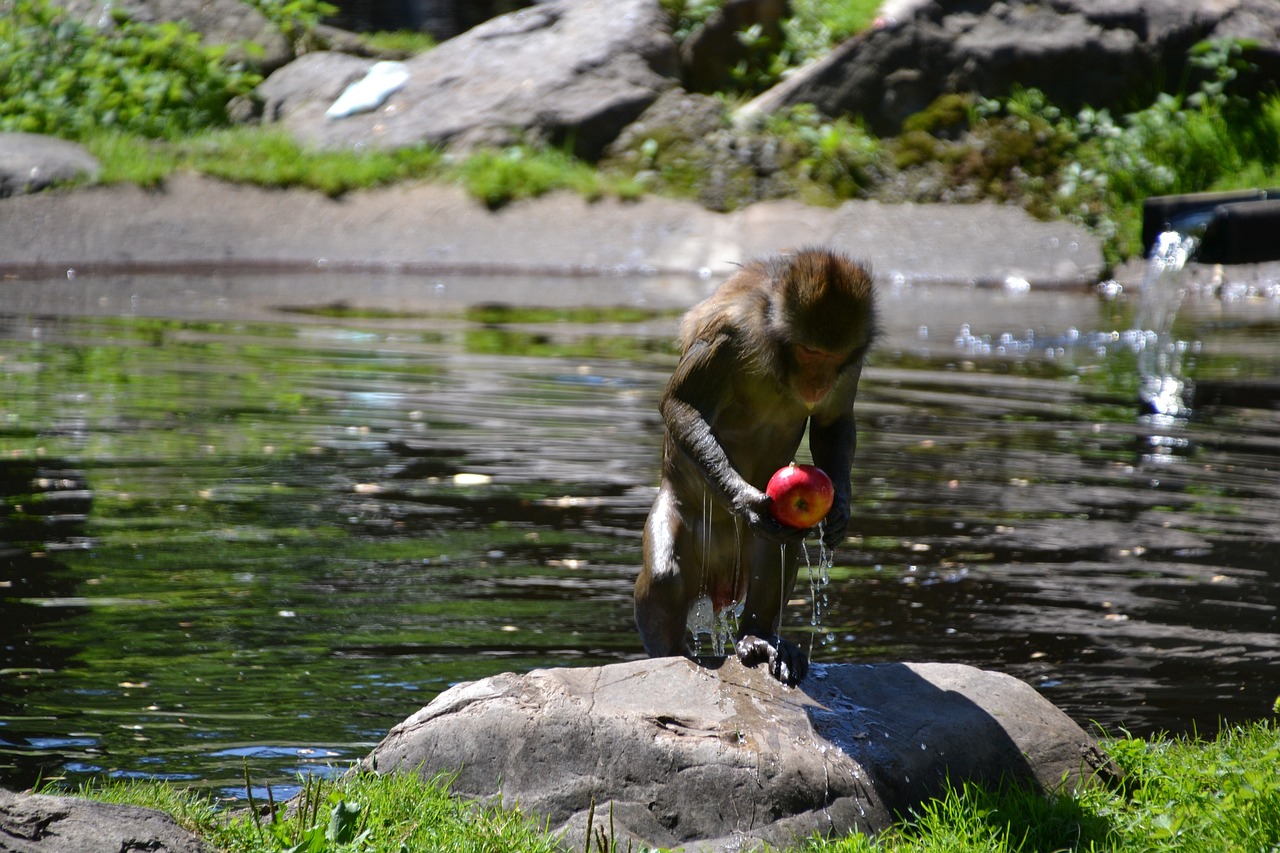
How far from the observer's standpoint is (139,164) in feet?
54.7

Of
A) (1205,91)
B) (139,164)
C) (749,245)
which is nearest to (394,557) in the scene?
(749,245)

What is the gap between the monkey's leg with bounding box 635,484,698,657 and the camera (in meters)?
4.42

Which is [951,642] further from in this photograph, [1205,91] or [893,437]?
[1205,91]

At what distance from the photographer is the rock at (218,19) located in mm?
20250

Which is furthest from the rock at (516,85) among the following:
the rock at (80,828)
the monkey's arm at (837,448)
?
the rock at (80,828)

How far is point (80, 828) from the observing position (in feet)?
10.6

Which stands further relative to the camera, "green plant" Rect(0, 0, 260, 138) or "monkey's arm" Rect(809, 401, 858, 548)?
"green plant" Rect(0, 0, 260, 138)

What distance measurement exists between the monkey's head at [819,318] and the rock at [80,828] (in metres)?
1.91

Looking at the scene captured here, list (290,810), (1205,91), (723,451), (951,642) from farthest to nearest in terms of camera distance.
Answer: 1. (1205,91)
2. (951,642)
3. (723,451)
4. (290,810)

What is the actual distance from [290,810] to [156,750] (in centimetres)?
85

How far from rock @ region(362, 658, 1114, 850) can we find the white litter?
15922 millimetres

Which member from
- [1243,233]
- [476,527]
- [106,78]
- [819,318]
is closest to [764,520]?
[819,318]

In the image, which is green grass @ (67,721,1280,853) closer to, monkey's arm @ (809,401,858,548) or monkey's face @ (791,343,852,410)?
monkey's arm @ (809,401,858,548)

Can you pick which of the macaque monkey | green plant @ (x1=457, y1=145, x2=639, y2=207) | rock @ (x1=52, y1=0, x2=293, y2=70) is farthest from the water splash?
rock @ (x1=52, y1=0, x2=293, y2=70)
